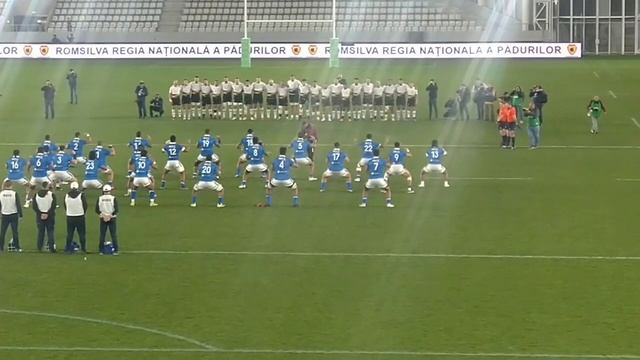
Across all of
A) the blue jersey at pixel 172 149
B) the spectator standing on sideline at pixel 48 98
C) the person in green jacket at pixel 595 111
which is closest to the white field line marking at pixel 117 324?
the blue jersey at pixel 172 149

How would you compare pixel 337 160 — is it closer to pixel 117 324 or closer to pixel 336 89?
pixel 117 324

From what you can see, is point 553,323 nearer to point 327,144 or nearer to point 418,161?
point 418,161

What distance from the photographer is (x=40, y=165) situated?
94.9 ft

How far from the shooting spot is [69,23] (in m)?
78.2

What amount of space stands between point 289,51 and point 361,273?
4831 cm

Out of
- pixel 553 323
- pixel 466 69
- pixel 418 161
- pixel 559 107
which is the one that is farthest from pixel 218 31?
pixel 553 323

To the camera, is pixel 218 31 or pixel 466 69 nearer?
pixel 466 69

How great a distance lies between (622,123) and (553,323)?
30.5 m

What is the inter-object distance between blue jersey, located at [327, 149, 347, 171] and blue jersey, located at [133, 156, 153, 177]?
4293 millimetres

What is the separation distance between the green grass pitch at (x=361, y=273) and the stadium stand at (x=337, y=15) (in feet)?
124

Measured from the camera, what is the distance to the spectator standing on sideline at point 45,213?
890 inches

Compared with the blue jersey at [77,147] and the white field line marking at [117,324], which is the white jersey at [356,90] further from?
the white field line marking at [117,324]

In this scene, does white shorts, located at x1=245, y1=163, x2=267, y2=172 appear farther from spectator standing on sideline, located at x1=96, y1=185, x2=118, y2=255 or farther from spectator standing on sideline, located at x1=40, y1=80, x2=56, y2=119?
spectator standing on sideline, located at x1=40, y1=80, x2=56, y2=119

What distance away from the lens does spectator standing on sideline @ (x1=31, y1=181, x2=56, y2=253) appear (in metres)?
22.6
